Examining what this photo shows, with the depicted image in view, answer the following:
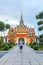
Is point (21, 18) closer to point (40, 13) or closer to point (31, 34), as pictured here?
point (31, 34)

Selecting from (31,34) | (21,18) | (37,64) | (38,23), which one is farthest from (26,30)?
(37,64)

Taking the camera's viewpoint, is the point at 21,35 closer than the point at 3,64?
No

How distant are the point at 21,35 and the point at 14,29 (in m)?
4.37

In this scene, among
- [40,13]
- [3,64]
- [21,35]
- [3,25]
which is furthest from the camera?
[3,25]

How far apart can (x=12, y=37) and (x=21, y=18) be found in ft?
60.9

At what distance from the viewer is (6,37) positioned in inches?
3253

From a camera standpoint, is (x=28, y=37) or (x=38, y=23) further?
(x=28, y=37)

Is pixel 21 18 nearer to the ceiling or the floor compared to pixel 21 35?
nearer to the ceiling

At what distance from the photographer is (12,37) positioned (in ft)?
270

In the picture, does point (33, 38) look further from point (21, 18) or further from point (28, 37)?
point (21, 18)

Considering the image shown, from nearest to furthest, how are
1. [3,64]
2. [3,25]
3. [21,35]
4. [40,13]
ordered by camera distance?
[3,64]
[40,13]
[21,35]
[3,25]

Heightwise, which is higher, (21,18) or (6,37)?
(21,18)

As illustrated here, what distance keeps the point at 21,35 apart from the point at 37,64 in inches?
2605

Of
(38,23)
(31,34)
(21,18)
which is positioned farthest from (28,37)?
(38,23)
